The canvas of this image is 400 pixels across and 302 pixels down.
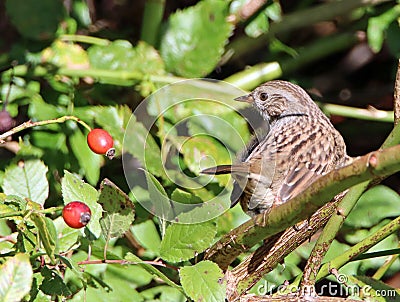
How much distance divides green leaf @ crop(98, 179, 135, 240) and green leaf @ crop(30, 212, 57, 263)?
21 centimetres

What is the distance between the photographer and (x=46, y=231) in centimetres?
147

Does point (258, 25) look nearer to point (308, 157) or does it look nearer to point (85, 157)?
point (308, 157)

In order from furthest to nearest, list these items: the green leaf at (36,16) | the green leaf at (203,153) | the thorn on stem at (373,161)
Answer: the green leaf at (36,16)
the green leaf at (203,153)
the thorn on stem at (373,161)

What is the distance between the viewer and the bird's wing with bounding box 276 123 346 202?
2.22 metres

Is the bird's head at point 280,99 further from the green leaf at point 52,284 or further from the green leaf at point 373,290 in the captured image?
the green leaf at point 52,284

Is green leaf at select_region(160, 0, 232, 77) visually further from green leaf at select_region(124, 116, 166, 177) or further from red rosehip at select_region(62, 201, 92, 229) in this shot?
red rosehip at select_region(62, 201, 92, 229)

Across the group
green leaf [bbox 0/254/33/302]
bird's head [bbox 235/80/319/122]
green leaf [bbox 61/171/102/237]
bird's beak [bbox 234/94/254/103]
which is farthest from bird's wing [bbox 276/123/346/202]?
green leaf [bbox 0/254/33/302]

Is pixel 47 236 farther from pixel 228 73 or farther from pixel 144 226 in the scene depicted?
pixel 228 73

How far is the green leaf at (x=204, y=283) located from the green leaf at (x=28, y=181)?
0.46 m

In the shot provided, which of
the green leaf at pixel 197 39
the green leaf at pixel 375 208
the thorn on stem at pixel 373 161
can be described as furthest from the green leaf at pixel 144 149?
the thorn on stem at pixel 373 161

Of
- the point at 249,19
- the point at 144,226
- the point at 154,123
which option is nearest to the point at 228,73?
the point at 249,19

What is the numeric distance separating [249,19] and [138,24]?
800 mm

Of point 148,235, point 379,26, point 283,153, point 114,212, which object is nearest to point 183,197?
point 114,212

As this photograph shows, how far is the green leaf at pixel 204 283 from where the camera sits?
168 centimetres
